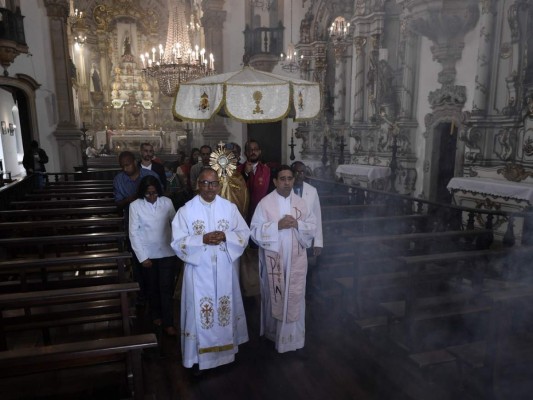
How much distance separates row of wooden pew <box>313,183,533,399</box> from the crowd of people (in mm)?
797

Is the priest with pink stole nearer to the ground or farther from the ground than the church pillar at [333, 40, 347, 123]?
nearer to the ground

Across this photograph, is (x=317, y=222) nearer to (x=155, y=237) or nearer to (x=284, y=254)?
(x=284, y=254)

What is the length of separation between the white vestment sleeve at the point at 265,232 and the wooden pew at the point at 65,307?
113 centimetres

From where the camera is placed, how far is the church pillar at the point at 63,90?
12570 mm

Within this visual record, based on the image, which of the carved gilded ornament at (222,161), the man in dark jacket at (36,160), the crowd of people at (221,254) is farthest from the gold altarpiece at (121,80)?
the crowd of people at (221,254)

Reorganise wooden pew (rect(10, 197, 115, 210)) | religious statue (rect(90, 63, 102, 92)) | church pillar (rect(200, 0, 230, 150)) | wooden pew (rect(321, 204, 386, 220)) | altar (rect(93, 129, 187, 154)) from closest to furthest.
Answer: wooden pew (rect(10, 197, 115, 210)) → wooden pew (rect(321, 204, 386, 220)) → church pillar (rect(200, 0, 230, 150)) → altar (rect(93, 129, 187, 154)) → religious statue (rect(90, 63, 102, 92))

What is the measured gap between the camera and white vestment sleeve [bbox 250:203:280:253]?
3.53 metres

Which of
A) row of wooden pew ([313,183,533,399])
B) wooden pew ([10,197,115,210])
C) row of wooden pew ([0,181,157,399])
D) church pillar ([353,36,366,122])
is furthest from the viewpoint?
church pillar ([353,36,366,122])

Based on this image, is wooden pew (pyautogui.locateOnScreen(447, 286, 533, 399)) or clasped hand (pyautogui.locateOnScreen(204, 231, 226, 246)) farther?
clasped hand (pyautogui.locateOnScreen(204, 231, 226, 246))

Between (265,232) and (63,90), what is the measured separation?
39.5ft

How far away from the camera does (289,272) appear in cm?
363

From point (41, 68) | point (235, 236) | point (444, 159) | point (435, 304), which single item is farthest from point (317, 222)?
point (41, 68)

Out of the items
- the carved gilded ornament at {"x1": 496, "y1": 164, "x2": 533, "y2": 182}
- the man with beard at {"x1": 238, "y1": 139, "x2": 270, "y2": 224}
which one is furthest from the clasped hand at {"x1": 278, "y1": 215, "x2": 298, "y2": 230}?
the carved gilded ornament at {"x1": 496, "y1": 164, "x2": 533, "y2": 182}

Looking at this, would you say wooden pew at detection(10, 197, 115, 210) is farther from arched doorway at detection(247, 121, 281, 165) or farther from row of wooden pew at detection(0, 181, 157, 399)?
arched doorway at detection(247, 121, 281, 165)
